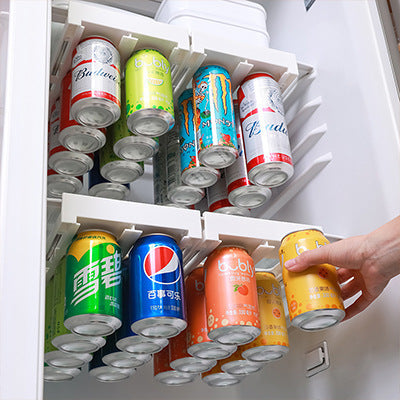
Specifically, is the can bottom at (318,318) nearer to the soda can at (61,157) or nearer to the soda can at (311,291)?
the soda can at (311,291)

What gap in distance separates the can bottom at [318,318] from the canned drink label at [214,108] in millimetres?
371

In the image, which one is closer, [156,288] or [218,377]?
[156,288]

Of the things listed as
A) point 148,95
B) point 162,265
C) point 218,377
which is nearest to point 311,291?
point 162,265

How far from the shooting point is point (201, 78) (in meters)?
1.36

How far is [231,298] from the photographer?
1125mm

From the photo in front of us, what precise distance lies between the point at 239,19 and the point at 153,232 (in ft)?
2.11

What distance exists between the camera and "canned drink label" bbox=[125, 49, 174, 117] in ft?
4.01

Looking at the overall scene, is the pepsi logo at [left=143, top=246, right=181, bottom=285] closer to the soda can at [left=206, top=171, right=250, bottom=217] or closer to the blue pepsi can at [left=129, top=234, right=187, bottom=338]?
the blue pepsi can at [left=129, top=234, right=187, bottom=338]

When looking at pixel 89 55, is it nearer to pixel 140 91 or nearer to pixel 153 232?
pixel 140 91

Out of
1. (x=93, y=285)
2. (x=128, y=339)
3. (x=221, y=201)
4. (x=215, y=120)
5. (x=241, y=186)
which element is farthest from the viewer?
(x=221, y=201)

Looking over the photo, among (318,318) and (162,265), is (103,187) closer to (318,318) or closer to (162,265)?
(162,265)

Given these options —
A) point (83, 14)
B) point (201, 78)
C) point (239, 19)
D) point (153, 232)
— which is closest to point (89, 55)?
point (83, 14)

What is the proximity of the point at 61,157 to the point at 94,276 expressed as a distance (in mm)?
368

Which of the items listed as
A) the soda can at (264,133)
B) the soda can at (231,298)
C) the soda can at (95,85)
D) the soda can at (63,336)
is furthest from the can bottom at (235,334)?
the soda can at (95,85)
